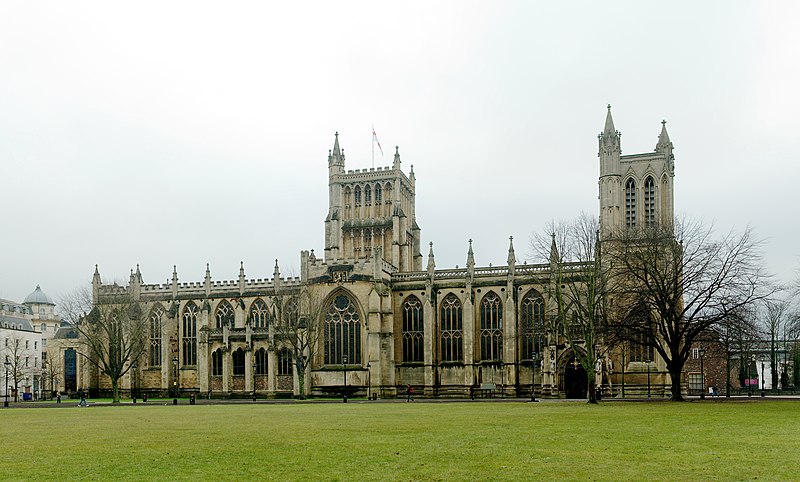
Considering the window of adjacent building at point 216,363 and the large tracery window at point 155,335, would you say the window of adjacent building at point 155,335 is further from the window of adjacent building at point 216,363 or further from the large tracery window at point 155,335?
the window of adjacent building at point 216,363

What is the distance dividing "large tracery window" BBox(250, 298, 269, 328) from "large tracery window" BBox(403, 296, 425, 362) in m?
14.4

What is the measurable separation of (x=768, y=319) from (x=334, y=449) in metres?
75.5

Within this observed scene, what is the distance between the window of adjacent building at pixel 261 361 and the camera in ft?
267

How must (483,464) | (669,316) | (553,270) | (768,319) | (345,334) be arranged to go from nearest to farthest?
(483,464)
(669,316)
(553,270)
(345,334)
(768,319)

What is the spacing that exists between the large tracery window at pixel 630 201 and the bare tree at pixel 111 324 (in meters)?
46.1

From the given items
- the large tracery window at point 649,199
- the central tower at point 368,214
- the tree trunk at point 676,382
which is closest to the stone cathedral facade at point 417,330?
the large tracery window at point 649,199

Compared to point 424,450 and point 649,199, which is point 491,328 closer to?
point 649,199

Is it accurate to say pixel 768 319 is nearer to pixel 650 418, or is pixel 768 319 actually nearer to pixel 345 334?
pixel 345 334

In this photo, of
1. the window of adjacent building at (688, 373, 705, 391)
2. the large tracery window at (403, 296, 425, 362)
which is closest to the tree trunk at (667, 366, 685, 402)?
the large tracery window at (403, 296, 425, 362)

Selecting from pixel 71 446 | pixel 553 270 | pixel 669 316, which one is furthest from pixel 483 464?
pixel 553 270

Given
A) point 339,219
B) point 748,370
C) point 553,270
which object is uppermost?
point 339,219

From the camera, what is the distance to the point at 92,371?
92062mm

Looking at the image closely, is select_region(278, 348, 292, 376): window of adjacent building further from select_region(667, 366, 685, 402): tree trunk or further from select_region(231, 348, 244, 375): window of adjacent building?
select_region(667, 366, 685, 402): tree trunk

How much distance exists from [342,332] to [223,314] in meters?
15.6
